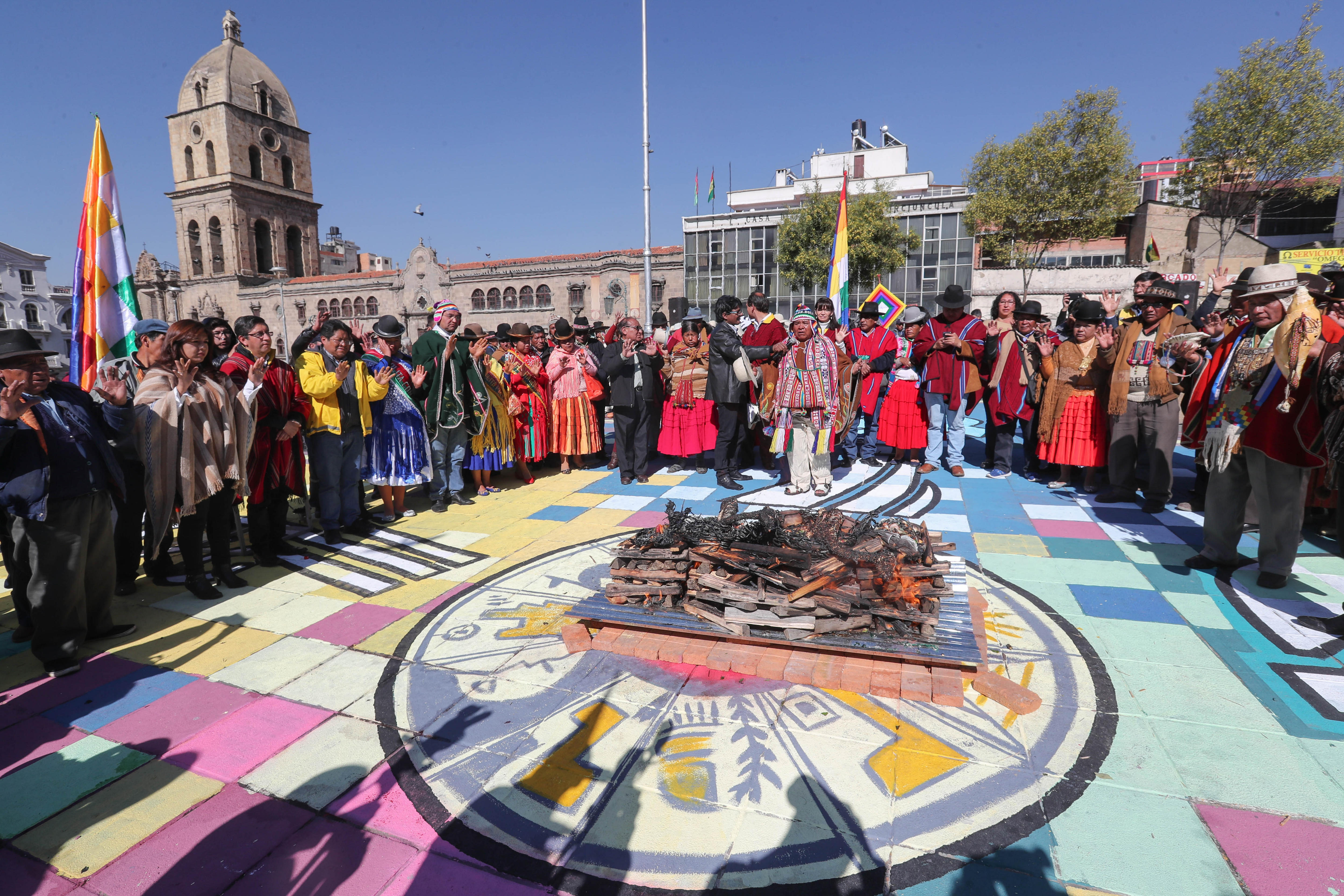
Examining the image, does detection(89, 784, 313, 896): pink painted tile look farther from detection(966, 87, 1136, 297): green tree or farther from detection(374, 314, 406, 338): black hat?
detection(966, 87, 1136, 297): green tree

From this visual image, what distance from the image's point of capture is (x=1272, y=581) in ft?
13.6

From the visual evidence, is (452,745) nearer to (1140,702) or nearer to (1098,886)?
(1098,886)

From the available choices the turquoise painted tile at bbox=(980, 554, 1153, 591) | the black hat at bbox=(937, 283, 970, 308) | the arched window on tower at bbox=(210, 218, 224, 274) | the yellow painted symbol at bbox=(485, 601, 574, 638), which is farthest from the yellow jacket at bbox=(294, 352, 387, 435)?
the arched window on tower at bbox=(210, 218, 224, 274)

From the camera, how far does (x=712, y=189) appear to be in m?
32.6

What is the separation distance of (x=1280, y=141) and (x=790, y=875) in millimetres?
27452

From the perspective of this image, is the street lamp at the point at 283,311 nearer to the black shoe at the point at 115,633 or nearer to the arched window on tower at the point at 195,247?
the arched window on tower at the point at 195,247

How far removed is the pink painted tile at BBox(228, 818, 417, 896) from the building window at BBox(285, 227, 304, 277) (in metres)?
59.1

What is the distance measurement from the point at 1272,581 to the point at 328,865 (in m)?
5.39

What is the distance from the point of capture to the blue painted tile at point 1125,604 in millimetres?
3830

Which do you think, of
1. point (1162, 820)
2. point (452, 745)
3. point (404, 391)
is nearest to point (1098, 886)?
point (1162, 820)

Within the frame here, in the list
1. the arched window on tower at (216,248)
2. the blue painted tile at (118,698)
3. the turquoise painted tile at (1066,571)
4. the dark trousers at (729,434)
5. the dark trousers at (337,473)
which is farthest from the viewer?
the arched window on tower at (216,248)

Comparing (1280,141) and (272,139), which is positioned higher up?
(272,139)

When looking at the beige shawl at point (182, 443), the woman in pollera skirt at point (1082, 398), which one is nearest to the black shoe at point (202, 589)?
the beige shawl at point (182, 443)

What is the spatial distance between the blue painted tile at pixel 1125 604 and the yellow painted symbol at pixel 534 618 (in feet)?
10.5
